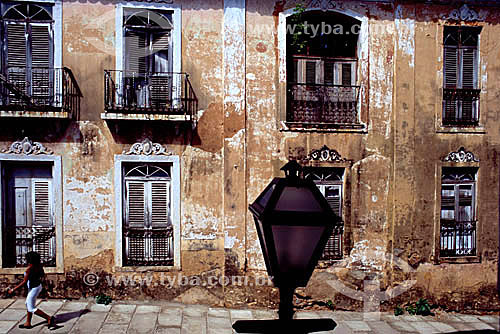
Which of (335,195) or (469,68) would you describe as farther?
(469,68)

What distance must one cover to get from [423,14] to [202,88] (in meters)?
5.45

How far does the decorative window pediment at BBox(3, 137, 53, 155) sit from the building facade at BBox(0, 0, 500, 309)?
43mm

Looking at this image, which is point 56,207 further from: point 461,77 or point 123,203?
point 461,77

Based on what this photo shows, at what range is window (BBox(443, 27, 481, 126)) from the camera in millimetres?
8344

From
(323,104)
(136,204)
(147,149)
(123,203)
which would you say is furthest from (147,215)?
(323,104)

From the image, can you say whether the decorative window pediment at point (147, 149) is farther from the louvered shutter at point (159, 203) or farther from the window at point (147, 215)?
the louvered shutter at point (159, 203)

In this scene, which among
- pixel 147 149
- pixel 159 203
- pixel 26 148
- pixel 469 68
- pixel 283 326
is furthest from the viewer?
pixel 469 68

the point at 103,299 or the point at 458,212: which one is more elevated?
the point at 458,212

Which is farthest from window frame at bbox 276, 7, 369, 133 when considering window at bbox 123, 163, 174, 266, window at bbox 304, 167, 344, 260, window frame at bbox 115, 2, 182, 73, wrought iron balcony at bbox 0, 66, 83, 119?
wrought iron balcony at bbox 0, 66, 83, 119

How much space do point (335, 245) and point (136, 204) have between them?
15.6ft

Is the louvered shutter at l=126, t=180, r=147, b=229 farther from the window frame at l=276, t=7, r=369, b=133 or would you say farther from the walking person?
the window frame at l=276, t=7, r=369, b=133

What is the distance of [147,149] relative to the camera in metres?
7.65

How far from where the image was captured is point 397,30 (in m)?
8.00

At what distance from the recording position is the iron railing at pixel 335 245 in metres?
8.13
